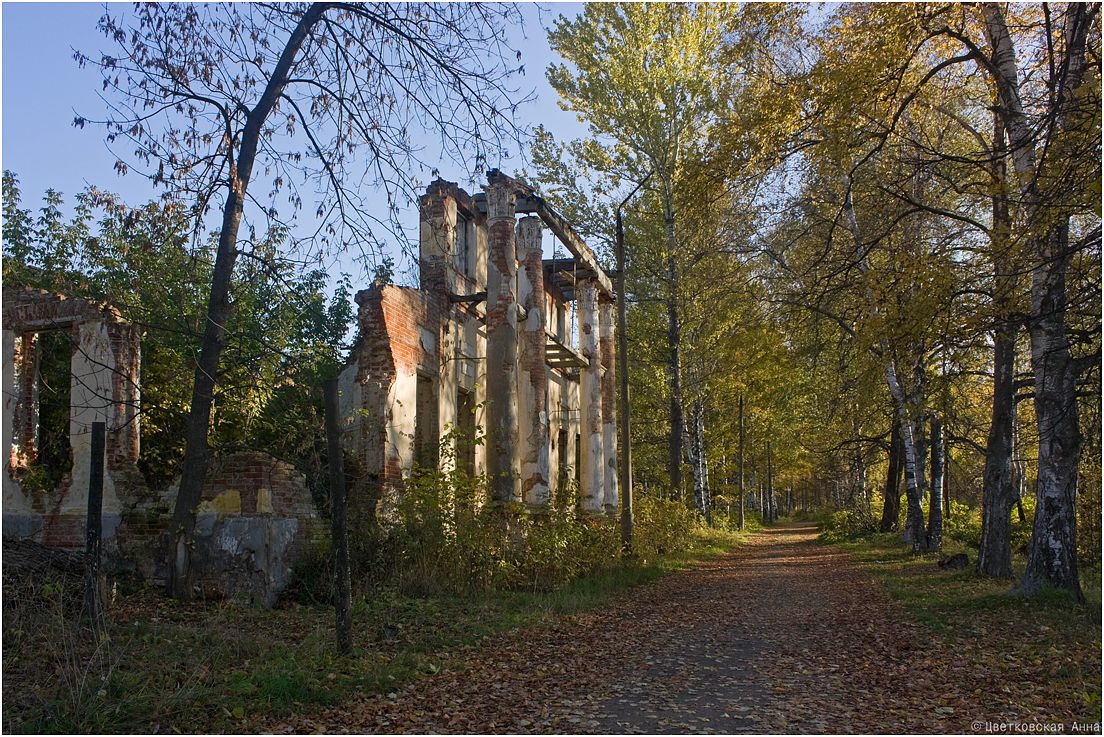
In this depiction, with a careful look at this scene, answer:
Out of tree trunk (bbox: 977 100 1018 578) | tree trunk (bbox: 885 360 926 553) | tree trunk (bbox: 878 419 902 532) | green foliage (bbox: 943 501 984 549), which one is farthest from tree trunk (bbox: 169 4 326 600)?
tree trunk (bbox: 878 419 902 532)

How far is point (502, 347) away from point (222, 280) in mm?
7841

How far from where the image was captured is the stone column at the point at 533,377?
16734 millimetres

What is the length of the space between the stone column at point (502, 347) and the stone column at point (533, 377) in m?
0.59

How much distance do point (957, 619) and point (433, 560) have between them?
21.7 feet

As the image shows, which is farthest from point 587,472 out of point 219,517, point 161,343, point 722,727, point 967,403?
point 722,727

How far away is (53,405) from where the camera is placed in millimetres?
15336

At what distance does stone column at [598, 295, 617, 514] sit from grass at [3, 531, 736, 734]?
11.8 metres

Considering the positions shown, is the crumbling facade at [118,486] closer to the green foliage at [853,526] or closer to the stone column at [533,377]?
the stone column at [533,377]

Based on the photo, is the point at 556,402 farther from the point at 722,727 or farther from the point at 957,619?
the point at 722,727

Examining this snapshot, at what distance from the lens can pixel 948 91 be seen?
1286cm

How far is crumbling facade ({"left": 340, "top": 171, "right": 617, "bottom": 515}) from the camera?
14562 mm

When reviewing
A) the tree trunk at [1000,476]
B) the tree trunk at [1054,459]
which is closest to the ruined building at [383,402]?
the tree trunk at [1054,459]

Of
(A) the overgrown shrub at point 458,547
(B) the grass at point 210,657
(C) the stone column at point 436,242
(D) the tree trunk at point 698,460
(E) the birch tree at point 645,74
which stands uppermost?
(E) the birch tree at point 645,74

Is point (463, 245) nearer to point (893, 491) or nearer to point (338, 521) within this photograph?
point (338, 521)
